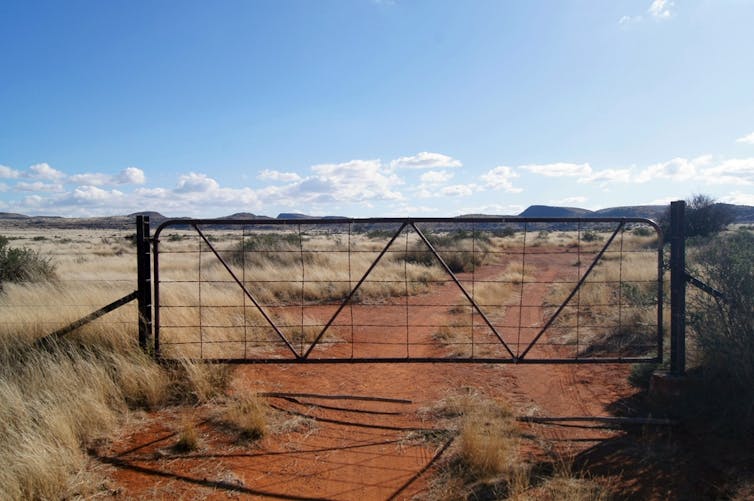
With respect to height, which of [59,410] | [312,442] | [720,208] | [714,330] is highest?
[720,208]

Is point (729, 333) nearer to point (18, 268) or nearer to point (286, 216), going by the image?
point (18, 268)

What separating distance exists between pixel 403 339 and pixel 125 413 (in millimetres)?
5420

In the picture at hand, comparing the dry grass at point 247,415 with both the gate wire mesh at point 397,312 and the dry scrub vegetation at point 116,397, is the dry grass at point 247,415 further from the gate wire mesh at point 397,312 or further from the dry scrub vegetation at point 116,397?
the gate wire mesh at point 397,312

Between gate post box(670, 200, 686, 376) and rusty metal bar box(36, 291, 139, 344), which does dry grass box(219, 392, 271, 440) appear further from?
gate post box(670, 200, 686, 376)

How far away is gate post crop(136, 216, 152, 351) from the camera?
6.34 metres

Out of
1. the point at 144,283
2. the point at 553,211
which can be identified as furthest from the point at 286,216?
the point at 144,283

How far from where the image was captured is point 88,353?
6.28 m

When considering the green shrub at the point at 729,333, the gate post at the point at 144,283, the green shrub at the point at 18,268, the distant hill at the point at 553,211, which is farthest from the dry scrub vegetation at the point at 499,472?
the distant hill at the point at 553,211

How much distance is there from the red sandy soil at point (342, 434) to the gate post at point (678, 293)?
85 cm

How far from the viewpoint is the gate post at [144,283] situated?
6.34 meters

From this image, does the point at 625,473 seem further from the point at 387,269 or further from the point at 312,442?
the point at 387,269

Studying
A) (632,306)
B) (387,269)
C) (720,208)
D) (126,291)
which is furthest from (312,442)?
(720,208)

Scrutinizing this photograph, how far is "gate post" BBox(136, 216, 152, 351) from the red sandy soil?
3.92 feet

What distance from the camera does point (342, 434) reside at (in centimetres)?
531
